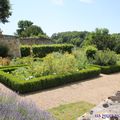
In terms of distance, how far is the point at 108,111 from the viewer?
2.41m

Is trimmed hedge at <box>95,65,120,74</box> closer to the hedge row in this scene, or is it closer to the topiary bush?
the hedge row

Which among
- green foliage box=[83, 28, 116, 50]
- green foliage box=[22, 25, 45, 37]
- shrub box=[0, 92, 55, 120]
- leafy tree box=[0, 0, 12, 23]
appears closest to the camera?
shrub box=[0, 92, 55, 120]

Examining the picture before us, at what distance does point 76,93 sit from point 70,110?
7.43ft

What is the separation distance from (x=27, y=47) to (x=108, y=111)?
1705 cm

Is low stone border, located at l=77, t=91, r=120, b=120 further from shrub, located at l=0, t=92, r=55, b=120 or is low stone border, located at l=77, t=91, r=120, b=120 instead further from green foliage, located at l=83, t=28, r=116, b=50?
green foliage, located at l=83, t=28, r=116, b=50

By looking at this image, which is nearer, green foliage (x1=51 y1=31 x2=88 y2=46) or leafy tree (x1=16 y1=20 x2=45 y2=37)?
leafy tree (x1=16 y1=20 x2=45 y2=37)

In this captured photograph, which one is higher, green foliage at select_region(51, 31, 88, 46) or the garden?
green foliage at select_region(51, 31, 88, 46)

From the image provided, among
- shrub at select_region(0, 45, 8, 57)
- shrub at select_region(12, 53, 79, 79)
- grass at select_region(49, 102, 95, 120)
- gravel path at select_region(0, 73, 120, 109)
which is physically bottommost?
gravel path at select_region(0, 73, 120, 109)

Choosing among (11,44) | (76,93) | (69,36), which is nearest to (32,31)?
(69,36)

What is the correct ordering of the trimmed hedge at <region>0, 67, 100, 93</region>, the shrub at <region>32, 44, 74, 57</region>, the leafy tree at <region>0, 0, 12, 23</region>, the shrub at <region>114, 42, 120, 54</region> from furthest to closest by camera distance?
the shrub at <region>114, 42, 120, 54</region>
the leafy tree at <region>0, 0, 12, 23</region>
the shrub at <region>32, 44, 74, 57</region>
the trimmed hedge at <region>0, 67, 100, 93</region>

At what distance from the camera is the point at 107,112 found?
2395 mm

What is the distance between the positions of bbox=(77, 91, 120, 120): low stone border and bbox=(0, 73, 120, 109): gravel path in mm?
4330

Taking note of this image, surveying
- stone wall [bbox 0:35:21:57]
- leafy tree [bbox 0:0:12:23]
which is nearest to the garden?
stone wall [bbox 0:35:21:57]

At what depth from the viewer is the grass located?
598cm
